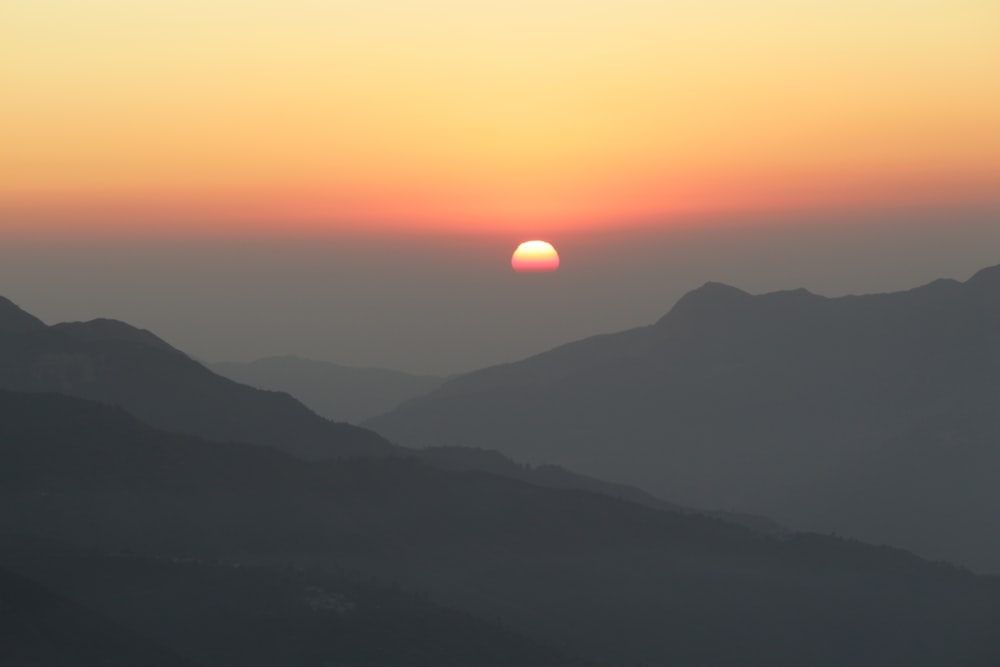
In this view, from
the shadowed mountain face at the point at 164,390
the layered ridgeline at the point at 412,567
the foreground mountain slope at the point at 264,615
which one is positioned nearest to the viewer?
the foreground mountain slope at the point at 264,615

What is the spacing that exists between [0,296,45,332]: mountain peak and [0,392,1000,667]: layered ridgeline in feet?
152

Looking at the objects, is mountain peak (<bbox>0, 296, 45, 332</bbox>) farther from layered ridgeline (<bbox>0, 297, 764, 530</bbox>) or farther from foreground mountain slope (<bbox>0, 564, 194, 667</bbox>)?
foreground mountain slope (<bbox>0, 564, 194, 667</bbox>)

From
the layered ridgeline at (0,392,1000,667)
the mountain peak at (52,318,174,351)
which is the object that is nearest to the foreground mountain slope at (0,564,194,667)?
the layered ridgeline at (0,392,1000,667)

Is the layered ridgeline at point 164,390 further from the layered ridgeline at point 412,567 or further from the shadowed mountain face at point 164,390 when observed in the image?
the layered ridgeline at point 412,567

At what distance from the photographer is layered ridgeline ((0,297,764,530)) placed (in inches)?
6186

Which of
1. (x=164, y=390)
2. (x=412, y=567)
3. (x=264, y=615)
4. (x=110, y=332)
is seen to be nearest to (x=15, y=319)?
(x=110, y=332)

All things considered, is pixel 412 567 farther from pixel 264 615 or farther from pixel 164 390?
pixel 164 390

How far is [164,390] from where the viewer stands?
6417 inches

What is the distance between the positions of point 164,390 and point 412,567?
5773cm

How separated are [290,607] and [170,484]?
1304 inches

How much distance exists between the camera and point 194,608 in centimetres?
8694

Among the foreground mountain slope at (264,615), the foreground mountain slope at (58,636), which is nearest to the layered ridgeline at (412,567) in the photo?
the foreground mountain slope at (264,615)

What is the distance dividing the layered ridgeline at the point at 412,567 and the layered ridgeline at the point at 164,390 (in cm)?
2435

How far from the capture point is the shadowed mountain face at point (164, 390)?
15712 centimetres
